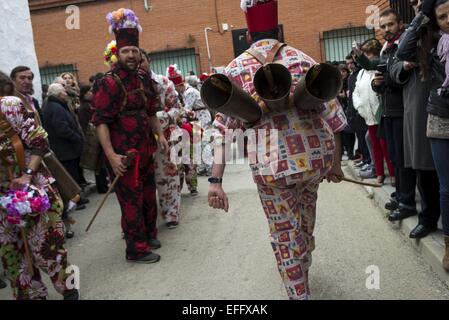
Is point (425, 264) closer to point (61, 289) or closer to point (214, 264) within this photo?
point (214, 264)

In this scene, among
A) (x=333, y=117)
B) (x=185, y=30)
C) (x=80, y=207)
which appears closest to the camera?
(x=333, y=117)

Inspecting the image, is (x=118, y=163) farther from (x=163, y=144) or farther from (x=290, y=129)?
(x=290, y=129)

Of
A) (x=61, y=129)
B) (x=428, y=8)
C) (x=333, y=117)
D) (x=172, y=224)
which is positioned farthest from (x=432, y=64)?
(x=61, y=129)

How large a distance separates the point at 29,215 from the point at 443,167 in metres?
3.01

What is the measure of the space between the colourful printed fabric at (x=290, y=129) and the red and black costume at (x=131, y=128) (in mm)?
1804

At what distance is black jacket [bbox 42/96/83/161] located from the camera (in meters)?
6.61

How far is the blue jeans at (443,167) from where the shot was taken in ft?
10.5

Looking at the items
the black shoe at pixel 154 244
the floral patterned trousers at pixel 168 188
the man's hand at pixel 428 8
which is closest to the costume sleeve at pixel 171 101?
the floral patterned trousers at pixel 168 188

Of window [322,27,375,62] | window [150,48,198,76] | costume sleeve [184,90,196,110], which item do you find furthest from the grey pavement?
window [150,48,198,76]

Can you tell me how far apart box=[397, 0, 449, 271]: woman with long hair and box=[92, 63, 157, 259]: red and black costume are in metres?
2.40

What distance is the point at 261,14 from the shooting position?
275 centimetres

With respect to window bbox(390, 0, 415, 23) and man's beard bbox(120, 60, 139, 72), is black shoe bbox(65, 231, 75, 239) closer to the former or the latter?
man's beard bbox(120, 60, 139, 72)

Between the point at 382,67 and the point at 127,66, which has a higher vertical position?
the point at 127,66
